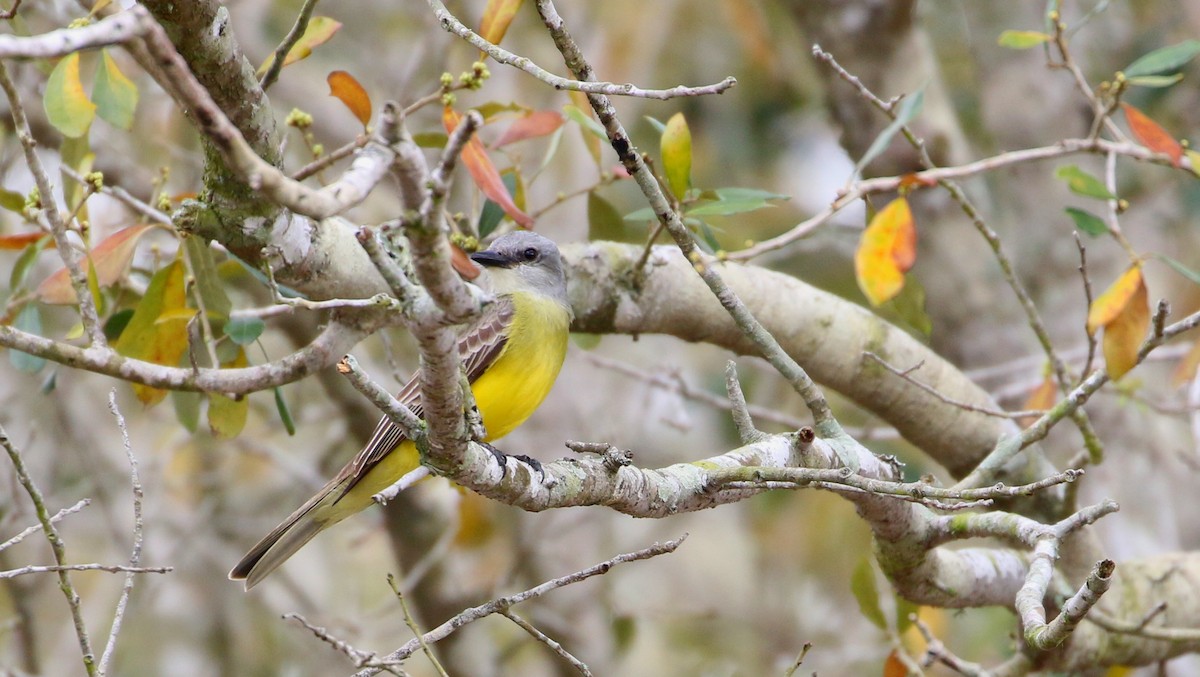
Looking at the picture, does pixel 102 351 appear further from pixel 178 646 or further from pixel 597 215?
pixel 178 646

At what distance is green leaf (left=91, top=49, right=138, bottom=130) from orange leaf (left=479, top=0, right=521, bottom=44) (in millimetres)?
1029

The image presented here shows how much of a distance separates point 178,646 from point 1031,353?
18.8ft

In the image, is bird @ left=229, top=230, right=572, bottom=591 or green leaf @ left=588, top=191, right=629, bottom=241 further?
green leaf @ left=588, top=191, right=629, bottom=241

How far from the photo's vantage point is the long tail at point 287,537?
13.1 feet

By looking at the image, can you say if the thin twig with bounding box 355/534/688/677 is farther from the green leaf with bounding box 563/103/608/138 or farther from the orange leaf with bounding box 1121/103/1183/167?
the orange leaf with bounding box 1121/103/1183/167

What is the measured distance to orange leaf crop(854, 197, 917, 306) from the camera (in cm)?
343

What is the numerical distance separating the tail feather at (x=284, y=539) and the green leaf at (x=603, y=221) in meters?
1.33

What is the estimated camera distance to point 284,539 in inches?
159

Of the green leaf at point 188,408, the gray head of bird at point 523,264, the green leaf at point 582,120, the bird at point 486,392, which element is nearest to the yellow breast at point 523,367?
the bird at point 486,392

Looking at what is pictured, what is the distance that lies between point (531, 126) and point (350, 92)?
0.69 metres

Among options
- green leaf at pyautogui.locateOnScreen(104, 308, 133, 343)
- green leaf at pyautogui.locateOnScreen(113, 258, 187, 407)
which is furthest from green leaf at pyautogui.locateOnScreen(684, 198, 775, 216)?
green leaf at pyautogui.locateOnScreen(104, 308, 133, 343)

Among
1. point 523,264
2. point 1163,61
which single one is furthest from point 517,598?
point 1163,61

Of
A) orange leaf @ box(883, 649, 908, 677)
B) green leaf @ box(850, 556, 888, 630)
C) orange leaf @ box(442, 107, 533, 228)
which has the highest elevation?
orange leaf @ box(442, 107, 533, 228)

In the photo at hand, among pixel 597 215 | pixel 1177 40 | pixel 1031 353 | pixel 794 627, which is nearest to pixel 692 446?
pixel 794 627
